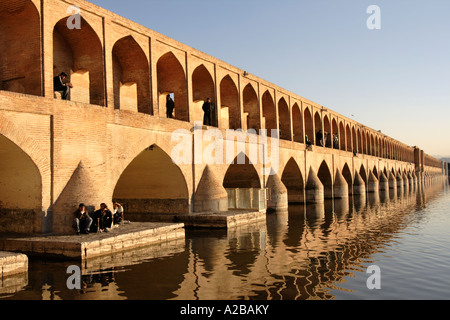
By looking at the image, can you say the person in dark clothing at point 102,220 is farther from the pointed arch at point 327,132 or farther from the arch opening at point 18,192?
the pointed arch at point 327,132

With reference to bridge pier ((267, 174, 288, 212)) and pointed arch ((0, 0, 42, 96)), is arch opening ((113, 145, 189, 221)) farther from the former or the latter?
bridge pier ((267, 174, 288, 212))

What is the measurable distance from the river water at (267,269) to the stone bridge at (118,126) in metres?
2.05

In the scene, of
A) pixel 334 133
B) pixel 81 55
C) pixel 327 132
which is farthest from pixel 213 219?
pixel 334 133

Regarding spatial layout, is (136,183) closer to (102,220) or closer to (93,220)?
(102,220)

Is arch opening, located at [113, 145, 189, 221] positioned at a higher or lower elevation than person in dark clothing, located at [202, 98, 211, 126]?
lower

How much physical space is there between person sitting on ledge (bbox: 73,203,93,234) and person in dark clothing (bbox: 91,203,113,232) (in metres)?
0.15

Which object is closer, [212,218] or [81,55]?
[81,55]

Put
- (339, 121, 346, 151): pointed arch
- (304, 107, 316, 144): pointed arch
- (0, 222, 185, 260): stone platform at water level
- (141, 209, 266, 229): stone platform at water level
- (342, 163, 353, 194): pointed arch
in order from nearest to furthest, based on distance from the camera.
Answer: (0, 222, 185, 260): stone platform at water level
(141, 209, 266, 229): stone platform at water level
(304, 107, 316, 144): pointed arch
(342, 163, 353, 194): pointed arch
(339, 121, 346, 151): pointed arch

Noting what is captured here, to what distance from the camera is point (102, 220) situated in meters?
8.80

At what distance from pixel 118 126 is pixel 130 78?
8.94ft

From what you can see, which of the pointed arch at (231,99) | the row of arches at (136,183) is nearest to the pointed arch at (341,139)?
the row of arches at (136,183)

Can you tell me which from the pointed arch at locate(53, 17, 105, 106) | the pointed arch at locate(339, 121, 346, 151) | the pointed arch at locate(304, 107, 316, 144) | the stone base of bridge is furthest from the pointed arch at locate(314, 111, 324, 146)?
the pointed arch at locate(53, 17, 105, 106)

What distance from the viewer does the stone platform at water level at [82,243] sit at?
7617 millimetres

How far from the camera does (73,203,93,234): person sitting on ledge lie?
8469 mm
